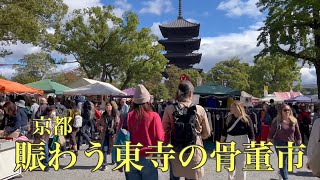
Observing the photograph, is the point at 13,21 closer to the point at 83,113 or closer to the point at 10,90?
the point at 10,90

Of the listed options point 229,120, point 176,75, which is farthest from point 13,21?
point 176,75

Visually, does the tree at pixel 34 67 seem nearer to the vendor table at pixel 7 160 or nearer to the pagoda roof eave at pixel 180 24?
the pagoda roof eave at pixel 180 24

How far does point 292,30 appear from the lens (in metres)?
20.8

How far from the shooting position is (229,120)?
5969mm

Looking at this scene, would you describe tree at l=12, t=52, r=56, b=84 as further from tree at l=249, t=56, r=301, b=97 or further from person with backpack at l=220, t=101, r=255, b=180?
person with backpack at l=220, t=101, r=255, b=180

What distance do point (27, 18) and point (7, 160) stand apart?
8.05 meters

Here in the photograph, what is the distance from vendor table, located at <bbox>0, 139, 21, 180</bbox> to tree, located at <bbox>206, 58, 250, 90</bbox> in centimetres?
5602

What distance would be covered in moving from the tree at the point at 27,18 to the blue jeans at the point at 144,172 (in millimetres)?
10821

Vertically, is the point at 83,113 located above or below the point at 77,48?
below

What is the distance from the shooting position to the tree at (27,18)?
13.0 metres

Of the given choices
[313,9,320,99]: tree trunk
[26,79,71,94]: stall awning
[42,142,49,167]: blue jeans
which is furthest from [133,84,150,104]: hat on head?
[313,9,320,99]: tree trunk

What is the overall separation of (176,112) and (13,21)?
1084 centimetres

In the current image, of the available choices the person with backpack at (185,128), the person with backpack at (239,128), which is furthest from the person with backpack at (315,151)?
the person with backpack at (239,128)

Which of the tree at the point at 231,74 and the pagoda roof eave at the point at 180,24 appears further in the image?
the pagoda roof eave at the point at 180,24
